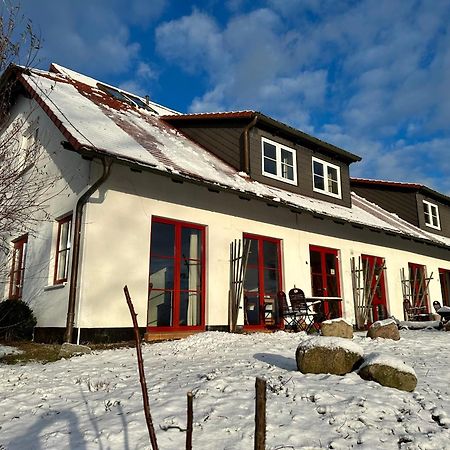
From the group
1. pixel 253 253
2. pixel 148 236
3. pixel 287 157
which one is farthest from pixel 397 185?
pixel 148 236

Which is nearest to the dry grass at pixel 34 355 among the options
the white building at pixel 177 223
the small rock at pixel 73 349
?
the small rock at pixel 73 349

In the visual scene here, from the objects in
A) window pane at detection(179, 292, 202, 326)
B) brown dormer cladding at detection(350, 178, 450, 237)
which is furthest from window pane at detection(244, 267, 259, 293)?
brown dormer cladding at detection(350, 178, 450, 237)

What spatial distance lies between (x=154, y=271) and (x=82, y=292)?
1.71 metres

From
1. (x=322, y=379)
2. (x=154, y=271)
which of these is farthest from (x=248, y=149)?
(x=322, y=379)

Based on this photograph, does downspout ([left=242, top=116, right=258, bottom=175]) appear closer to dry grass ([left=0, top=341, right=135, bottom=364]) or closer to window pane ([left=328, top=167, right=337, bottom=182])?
window pane ([left=328, top=167, right=337, bottom=182])

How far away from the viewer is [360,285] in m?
13.5

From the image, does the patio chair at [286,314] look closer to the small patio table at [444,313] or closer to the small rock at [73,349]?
the small patio table at [444,313]

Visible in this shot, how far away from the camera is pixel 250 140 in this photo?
490 inches

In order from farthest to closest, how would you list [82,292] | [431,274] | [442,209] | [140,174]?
1. [442,209]
2. [431,274]
3. [140,174]
4. [82,292]

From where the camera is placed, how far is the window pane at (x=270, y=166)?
41.9 feet

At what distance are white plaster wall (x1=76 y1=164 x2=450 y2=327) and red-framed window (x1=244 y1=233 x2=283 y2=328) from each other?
21 centimetres

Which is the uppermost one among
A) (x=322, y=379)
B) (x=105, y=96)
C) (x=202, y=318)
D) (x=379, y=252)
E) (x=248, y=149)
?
(x=105, y=96)

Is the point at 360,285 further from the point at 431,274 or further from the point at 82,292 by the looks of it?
the point at 82,292

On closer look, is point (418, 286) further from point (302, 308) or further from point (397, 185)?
point (302, 308)
